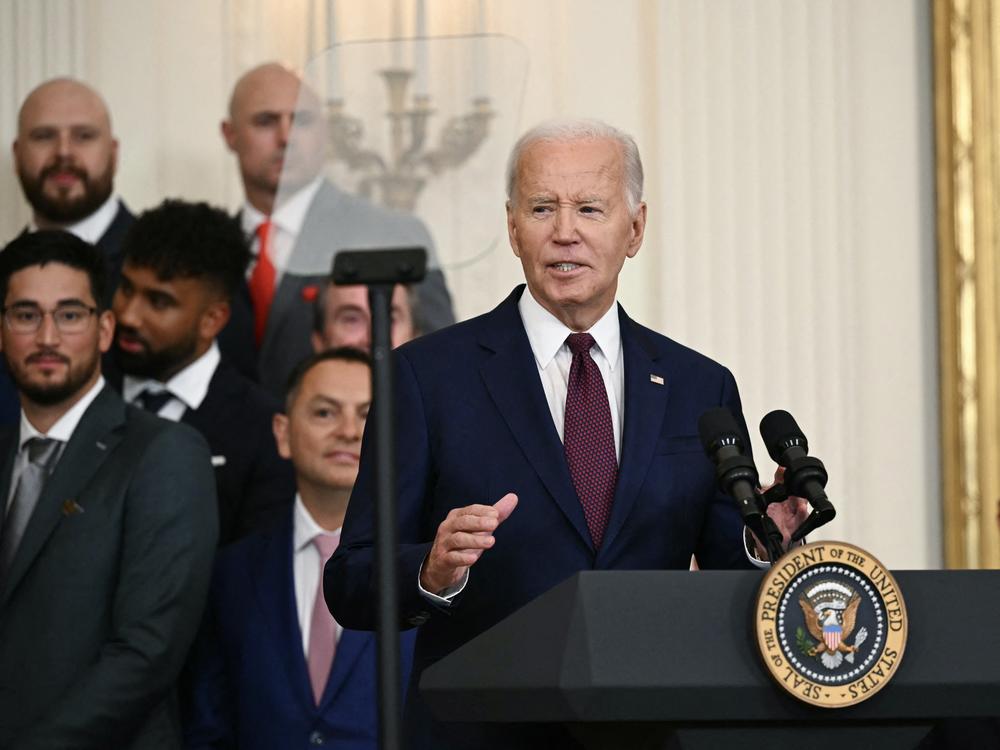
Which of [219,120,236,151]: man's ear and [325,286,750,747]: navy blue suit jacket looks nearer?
[325,286,750,747]: navy blue suit jacket

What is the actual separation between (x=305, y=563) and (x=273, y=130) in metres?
1.85

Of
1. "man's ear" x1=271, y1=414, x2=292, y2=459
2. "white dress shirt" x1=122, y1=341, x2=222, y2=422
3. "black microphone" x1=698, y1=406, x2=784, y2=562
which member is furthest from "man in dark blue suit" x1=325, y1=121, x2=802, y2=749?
"white dress shirt" x1=122, y1=341, x2=222, y2=422

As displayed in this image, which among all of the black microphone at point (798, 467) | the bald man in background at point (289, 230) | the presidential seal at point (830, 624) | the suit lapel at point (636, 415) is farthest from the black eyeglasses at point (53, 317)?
the presidential seal at point (830, 624)

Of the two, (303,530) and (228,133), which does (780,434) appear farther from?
(228,133)

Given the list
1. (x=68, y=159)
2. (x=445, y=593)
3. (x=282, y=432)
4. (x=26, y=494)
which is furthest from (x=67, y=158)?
(x=445, y=593)

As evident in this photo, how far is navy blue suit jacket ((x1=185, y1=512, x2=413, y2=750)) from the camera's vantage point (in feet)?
12.4

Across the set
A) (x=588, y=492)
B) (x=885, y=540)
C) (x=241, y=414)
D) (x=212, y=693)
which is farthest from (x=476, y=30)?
(x=588, y=492)

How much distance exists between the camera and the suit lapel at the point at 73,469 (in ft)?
12.1

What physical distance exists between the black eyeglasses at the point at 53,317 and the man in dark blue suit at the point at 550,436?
193 cm

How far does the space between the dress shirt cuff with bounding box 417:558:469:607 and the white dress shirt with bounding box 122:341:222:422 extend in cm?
300

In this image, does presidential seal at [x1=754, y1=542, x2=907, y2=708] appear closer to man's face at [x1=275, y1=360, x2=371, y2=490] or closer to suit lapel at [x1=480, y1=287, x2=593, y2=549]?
suit lapel at [x1=480, y1=287, x2=593, y2=549]

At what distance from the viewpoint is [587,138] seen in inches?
96.3

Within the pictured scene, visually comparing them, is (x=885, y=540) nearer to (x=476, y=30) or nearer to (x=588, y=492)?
(x=476, y=30)

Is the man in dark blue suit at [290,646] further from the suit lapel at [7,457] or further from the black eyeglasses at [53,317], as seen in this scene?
the black eyeglasses at [53,317]
